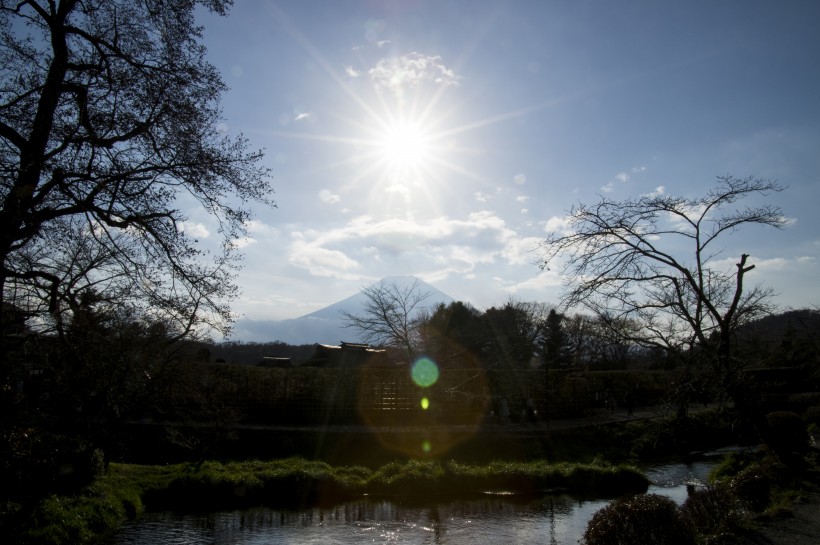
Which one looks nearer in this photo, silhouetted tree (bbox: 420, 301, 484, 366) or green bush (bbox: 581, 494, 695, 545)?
green bush (bbox: 581, 494, 695, 545)

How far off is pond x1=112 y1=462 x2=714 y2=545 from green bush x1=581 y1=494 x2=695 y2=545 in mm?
4282

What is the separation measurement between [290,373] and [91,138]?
A: 71.2 ft

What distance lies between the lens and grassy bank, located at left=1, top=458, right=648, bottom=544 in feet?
55.2

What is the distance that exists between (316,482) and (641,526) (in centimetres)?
1207

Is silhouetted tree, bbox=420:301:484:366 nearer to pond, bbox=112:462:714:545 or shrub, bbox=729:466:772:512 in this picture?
pond, bbox=112:462:714:545

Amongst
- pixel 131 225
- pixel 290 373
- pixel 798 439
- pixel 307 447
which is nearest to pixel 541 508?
pixel 798 439

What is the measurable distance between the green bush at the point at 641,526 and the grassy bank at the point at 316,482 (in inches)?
380

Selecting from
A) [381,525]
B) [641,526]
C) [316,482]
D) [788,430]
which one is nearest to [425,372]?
[316,482]

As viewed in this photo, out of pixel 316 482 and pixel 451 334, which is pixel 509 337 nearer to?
pixel 451 334

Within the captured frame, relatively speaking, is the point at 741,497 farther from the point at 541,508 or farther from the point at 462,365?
the point at 462,365

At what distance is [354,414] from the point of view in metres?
29.0

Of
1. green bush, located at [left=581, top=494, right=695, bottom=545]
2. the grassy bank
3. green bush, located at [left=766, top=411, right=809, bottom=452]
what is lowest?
the grassy bank

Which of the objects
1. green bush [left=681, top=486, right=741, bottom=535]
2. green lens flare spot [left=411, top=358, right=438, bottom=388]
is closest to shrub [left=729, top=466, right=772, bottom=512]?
green bush [left=681, top=486, right=741, bottom=535]

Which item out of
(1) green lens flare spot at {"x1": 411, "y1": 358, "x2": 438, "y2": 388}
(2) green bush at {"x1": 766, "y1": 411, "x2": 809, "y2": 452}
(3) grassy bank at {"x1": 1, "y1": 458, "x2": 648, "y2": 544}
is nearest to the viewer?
(2) green bush at {"x1": 766, "y1": 411, "x2": 809, "y2": 452}
